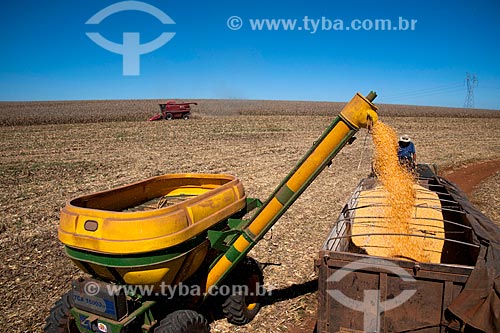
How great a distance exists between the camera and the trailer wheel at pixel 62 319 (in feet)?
12.5

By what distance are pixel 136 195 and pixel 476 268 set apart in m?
3.92

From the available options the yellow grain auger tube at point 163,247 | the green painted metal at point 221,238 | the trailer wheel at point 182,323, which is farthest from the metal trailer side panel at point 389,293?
the trailer wheel at point 182,323

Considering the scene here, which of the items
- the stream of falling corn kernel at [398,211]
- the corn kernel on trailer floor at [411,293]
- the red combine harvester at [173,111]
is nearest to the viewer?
the corn kernel on trailer floor at [411,293]

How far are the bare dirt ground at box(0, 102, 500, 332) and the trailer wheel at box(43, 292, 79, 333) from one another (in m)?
1.00

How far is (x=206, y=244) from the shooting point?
399 cm

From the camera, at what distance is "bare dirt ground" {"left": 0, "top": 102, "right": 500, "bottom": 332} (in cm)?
541

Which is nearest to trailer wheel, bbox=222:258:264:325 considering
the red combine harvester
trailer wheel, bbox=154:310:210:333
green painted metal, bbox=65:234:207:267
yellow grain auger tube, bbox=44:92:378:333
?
yellow grain auger tube, bbox=44:92:378:333

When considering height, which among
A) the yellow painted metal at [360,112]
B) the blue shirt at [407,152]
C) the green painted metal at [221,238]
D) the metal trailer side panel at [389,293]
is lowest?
the metal trailer side panel at [389,293]

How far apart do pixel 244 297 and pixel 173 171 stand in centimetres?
896

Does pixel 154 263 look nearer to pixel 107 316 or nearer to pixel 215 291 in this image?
pixel 107 316

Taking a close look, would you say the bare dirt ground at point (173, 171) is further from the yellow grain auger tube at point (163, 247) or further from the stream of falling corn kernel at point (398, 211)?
the yellow grain auger tube at point (163, 247)

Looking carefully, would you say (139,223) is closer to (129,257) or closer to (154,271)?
(129,257)

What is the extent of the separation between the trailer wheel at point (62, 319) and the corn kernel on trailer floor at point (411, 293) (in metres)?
2.57

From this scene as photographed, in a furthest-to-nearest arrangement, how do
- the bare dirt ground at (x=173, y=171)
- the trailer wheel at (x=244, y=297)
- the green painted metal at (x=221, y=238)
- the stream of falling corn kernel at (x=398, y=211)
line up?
the bare dirt ground at (x=173, y=171), the stream of falling corn kernel at (x=398, y=211), the trailer wheel at (x=244, y=297), the green painted metal at (x=221, y=238)
